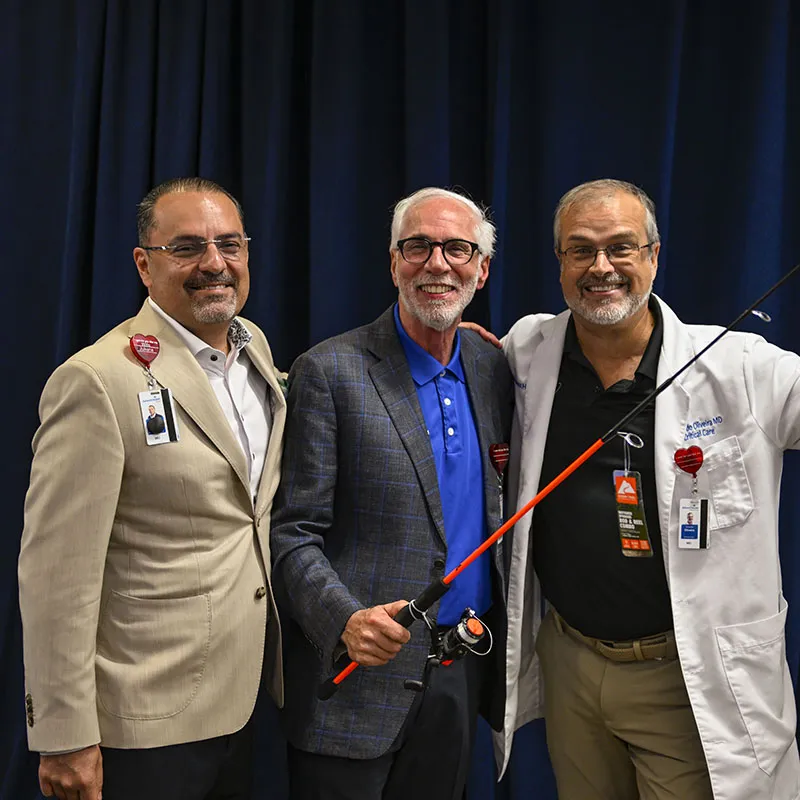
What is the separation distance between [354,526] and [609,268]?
838 millimetres

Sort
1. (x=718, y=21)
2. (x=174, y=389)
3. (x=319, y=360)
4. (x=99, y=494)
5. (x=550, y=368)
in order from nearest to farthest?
1. (x=99, y=494)
2. (x=174, y=389)
3. (x=319, y=360)
4. (x=550, y=368)
5. (x=718, y=21)

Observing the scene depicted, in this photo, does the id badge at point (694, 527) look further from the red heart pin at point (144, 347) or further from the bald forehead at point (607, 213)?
the red heart pin at point (144, 347)

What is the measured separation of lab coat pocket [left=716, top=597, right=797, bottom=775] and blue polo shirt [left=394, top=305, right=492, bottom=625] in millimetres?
552

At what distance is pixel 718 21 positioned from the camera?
246cm

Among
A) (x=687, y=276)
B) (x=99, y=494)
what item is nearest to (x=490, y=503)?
(x=99, y=494)

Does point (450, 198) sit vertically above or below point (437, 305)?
above

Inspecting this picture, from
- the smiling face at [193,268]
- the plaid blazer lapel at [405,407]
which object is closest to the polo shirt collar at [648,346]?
the plaid blazer lapel at [405,407]

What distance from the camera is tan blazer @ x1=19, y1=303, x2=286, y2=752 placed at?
5.12 feet

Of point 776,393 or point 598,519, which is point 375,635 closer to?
point 598,519

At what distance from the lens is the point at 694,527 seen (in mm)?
1792

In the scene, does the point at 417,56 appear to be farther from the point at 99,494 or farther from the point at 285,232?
the point at 99,494

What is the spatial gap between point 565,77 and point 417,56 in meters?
0.46

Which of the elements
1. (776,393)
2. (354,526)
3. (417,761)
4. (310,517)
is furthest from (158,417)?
(776,393)

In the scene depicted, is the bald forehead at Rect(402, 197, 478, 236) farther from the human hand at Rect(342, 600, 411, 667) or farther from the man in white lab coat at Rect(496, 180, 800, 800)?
the human hand at Rect(342, 600, 411, 667)
